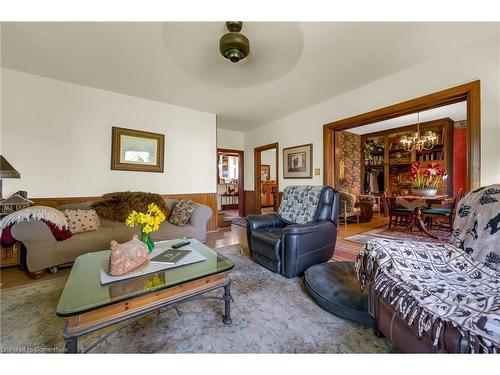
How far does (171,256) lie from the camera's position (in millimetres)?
1561

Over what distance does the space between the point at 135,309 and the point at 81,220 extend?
2071 millimetres

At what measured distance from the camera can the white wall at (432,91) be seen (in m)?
1.96

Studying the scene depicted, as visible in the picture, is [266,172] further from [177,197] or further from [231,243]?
[231,243]

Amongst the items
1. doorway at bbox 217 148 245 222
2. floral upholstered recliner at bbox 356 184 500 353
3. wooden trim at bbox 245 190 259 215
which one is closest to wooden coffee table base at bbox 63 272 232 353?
floral upholstered recliner at bbox 356 184 500 353

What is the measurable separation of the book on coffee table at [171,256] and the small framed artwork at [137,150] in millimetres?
2366

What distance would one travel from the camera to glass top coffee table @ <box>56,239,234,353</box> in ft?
3.14

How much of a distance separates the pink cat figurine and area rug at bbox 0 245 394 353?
423mm

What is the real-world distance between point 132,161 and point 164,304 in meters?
2.93

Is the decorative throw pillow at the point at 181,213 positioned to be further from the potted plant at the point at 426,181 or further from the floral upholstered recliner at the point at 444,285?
the potted plant at the point at 426,181

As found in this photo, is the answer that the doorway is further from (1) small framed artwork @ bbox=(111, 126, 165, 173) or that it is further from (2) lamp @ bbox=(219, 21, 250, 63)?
(2) lamp @ bbox=(219, 21, 250, 63)

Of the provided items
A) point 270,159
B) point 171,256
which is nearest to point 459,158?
point 270,159

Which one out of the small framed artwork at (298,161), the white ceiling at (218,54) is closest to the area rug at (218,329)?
the white ceiling at (218,54)
